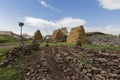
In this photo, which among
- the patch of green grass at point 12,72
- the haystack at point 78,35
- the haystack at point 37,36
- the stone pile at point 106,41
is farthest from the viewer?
the haystack at point 37,36

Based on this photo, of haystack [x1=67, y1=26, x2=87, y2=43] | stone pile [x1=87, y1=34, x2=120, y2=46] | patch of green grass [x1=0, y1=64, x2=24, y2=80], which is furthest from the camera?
haystack [x1=67, y1=26, x2=87, y2=43]

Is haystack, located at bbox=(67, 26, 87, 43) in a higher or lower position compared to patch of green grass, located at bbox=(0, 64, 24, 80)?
higher

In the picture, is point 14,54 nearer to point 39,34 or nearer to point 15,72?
point 15,72

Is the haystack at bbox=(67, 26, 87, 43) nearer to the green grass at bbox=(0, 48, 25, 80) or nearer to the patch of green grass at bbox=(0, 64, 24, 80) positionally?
the green grass at bbox=(0, 48, 25, 80)

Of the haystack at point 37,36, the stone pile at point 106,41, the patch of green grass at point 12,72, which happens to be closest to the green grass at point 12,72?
the patch of green grass at point 12,72

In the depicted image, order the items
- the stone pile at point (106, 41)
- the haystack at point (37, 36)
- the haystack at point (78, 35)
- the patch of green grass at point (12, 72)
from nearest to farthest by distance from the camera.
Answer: the patch of green grass at point (12, 72), the stone pile at point (106, 41), the haystack at point (78, 35), the haystack at point (37, 36)

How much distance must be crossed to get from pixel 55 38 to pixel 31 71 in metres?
44.6

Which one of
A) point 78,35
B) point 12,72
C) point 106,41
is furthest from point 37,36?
point 12,72

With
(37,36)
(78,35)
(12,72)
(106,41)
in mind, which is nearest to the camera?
(12,72)

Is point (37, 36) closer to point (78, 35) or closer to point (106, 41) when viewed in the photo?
point (78, 35)

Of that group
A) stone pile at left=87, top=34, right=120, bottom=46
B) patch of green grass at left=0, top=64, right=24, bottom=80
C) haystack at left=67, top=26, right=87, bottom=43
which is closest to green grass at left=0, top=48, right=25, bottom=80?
patch of green grass at left=0, top=64, right=24, bottom=80

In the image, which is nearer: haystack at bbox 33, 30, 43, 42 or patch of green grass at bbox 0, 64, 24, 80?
patch of green grass at bbox 0, 64, 24, 80

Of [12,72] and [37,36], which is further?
[37,36]

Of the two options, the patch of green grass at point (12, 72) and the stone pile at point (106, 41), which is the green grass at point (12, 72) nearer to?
the patch of green grass at point (12, 72)
